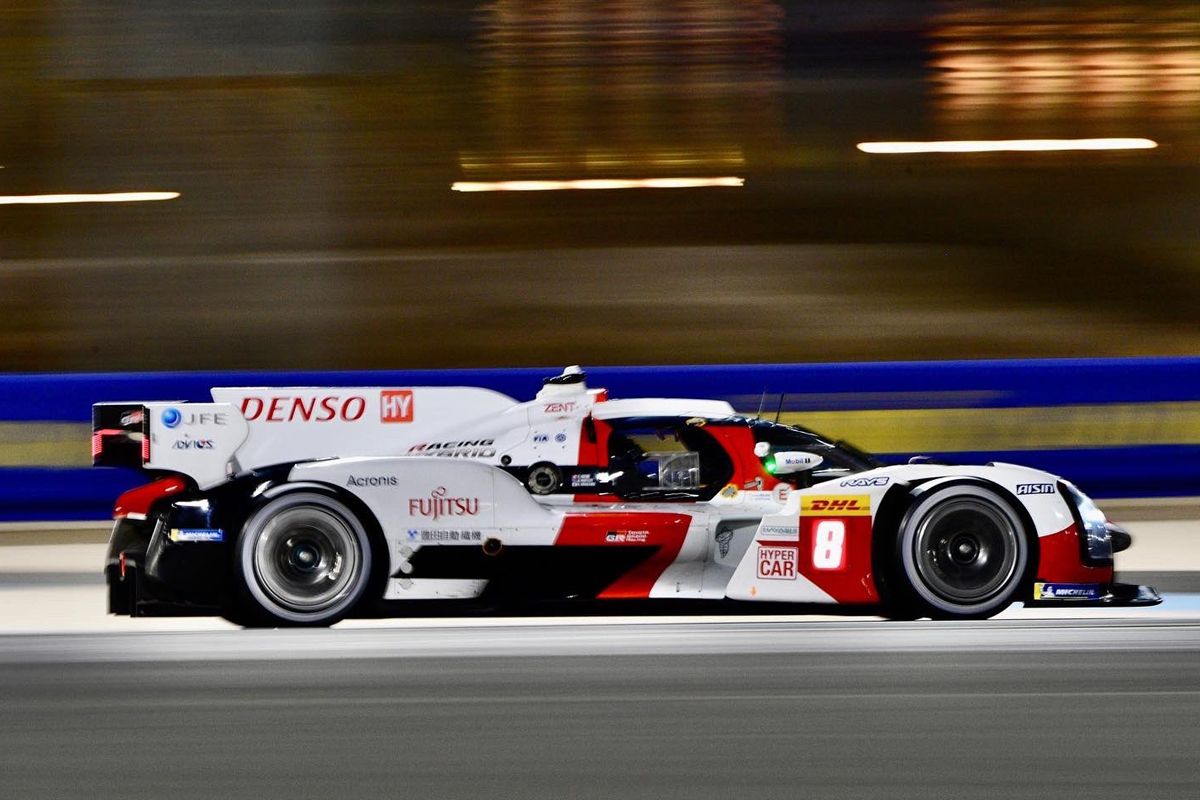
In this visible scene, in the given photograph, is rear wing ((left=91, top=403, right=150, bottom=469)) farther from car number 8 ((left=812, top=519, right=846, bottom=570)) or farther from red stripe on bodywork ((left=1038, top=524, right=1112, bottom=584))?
red stripe on bodywork ((left=1038, top=524, right=1112, bottom=584))

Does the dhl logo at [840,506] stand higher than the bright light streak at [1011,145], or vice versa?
the bright light streak at [1011,145]

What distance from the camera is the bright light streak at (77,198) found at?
13984 millimetres

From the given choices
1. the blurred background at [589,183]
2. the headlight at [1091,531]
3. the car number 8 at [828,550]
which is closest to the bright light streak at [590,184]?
the blurred background at [589,183]

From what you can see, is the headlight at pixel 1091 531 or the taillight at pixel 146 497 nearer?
the headlight at pixel 1091 531

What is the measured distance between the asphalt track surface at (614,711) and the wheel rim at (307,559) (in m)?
0.27

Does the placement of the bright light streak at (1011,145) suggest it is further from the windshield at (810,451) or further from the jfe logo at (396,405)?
the jfe logo at (396,405)

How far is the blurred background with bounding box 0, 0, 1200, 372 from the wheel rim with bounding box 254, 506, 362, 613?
706cm

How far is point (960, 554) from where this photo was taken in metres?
6.16

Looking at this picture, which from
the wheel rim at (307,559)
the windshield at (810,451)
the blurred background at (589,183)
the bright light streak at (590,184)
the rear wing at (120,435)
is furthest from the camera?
the bright light streak at (590,184)

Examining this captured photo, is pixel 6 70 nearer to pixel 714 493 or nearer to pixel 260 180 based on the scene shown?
pixel 260 180

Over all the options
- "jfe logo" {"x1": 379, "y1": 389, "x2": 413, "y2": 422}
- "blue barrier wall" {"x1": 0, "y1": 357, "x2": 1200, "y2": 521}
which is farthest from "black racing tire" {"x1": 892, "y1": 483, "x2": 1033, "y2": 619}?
"blue barrier wall" {"x1": 0, "y1": 357, "x2": 1200, "y2": 521}

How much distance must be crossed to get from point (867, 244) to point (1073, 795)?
34.3 ft

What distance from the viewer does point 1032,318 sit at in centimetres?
1323

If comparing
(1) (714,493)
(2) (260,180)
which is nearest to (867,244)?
(2) (260,180)
